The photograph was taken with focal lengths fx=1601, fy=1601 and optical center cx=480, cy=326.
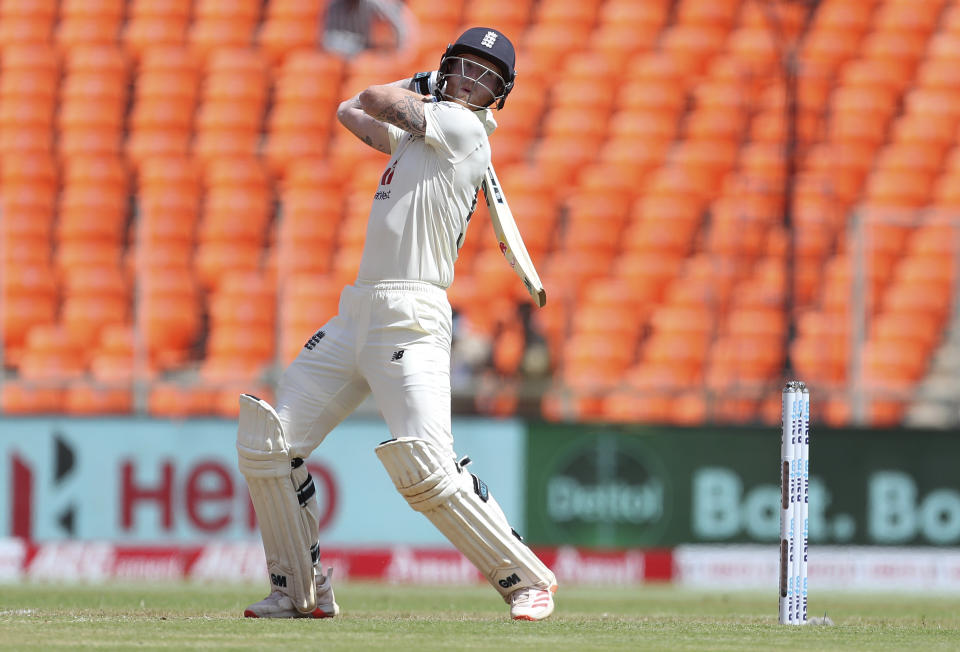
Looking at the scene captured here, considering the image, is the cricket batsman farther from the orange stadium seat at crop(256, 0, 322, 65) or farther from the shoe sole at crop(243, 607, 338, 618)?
the orange stadium seat at crop(256, 0, 322, 65)

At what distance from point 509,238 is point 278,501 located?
51.1 inches

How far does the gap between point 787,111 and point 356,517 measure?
588 centimetres

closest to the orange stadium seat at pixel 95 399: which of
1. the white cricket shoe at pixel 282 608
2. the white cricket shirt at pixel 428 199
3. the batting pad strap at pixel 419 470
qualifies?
the white cricket shoe at pixel 282 608

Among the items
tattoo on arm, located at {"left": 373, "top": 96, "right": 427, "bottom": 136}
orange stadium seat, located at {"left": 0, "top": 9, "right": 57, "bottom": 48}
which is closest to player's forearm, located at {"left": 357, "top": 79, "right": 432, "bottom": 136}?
tattoo on arm, located at {"left": 373, "top": 96, "right": 427, "bottom": 136}

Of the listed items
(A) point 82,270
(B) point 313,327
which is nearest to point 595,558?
(B) point 313,327

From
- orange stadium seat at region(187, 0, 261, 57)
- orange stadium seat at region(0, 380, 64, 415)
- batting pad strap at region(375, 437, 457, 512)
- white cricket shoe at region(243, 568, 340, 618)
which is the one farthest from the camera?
orange stadium seat at region(187, 0, 261, 57)

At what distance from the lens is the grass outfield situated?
4.95 m

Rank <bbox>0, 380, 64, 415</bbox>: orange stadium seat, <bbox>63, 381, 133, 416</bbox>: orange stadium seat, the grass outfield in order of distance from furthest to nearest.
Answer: <bbox>63, 381, 133, 416</bbox>: orange stadium seat < <bbox>0, 380, 64, 415</bbox>: orange stadium seat < the grass outfield

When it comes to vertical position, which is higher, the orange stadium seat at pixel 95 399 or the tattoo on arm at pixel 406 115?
the tattoo on arm at pixel 406 115

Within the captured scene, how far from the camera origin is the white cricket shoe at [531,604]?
5824 mm

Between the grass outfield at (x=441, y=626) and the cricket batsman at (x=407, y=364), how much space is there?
0.85 feet

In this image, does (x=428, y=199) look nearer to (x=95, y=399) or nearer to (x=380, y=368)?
(x=380, y=368)

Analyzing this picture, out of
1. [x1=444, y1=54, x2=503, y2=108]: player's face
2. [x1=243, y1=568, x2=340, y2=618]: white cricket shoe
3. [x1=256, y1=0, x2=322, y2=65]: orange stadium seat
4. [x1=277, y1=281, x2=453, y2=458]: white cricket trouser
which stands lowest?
[x1=243, y1=568, x2=340, y2=618]: white cricket shoe

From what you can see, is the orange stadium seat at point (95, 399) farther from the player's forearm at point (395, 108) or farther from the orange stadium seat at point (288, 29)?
the player's forearm at point (395, 108)
